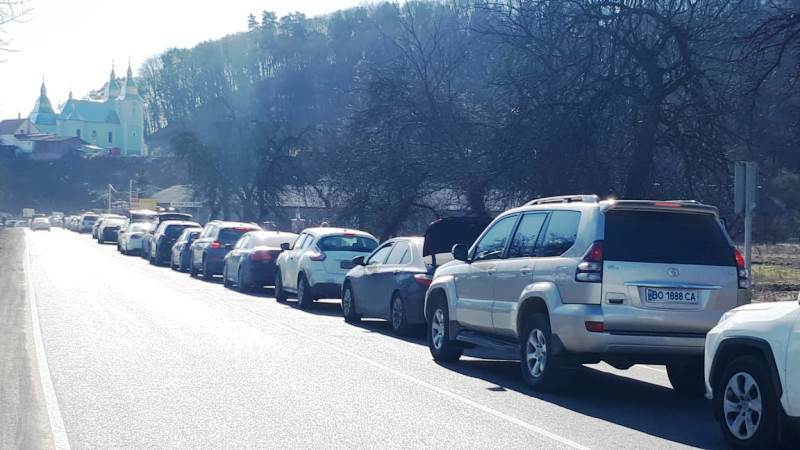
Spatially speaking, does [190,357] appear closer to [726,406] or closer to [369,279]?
[369,279]

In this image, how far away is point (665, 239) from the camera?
10016 mm

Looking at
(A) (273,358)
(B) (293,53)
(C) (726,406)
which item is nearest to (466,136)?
(A) (273,358)

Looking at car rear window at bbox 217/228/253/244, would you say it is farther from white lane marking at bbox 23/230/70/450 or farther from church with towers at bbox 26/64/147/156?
church with towers at bbox 26/64/147/156

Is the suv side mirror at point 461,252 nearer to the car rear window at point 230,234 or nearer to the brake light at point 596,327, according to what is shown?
the brake light at point 596,327

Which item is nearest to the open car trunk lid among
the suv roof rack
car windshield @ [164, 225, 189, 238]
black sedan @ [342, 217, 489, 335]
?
black sedan @ [342, 217, 489, 335]

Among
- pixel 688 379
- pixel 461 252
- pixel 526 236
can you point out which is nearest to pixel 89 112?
pixel 461 252

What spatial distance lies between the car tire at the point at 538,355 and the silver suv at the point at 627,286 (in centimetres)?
1

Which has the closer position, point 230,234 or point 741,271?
point 741,271

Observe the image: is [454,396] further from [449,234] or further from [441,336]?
[449,234]

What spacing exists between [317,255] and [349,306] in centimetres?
279

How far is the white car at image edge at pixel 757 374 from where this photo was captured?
23.6ft

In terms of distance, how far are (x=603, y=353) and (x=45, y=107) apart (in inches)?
7852

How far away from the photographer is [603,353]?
32.2 ft

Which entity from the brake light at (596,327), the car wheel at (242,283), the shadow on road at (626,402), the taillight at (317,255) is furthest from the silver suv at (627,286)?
the car wheel at (242,283)
